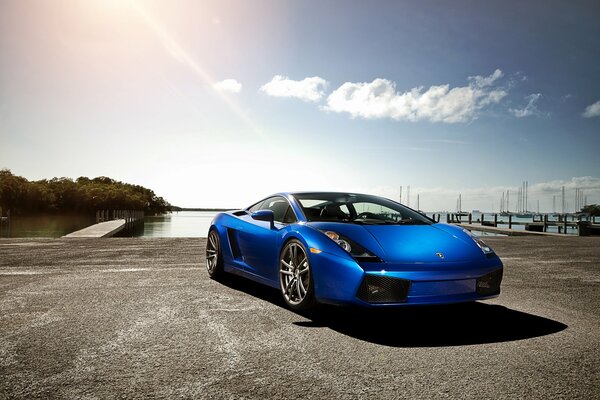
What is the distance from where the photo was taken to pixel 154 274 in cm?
816

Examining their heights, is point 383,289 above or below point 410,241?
below

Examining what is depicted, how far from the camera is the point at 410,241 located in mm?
4789

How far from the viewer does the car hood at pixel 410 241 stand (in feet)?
14.9

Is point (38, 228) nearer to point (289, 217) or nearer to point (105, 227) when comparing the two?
point (105, 227)

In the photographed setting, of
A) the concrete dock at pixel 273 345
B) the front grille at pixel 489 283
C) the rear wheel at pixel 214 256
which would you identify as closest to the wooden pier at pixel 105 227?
the rear wheel at pixel 214 256

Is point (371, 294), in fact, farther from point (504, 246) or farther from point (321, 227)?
point (504, 246)

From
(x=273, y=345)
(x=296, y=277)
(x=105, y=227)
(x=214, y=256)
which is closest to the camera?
(x=273, y=345)

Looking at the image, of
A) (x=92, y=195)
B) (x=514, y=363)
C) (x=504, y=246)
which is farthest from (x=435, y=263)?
(x=92, y=195)

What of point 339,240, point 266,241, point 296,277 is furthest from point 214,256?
point 339,240

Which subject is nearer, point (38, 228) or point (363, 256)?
point (363, 256)

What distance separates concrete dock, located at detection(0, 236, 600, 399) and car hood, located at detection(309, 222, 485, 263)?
0.64 m

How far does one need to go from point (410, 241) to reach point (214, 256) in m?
3.62

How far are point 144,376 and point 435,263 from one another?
260 cm

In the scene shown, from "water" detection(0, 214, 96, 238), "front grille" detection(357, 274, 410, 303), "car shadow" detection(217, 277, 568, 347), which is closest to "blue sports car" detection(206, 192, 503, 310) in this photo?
"front grille" detection(357, 274, 410, 303)
